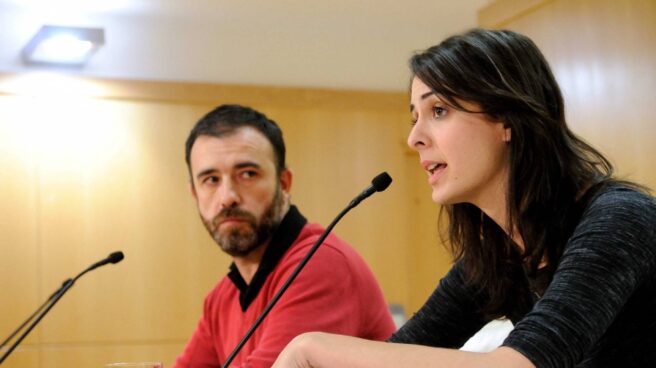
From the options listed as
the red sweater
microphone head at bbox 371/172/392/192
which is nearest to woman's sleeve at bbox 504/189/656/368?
microphone head at bbox 371/172/392/192

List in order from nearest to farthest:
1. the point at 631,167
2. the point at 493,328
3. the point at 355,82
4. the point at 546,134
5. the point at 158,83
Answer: the point at 546,134 < the point at 493,328 < the point at 631,167 < the point at 158,83 < the point at 355,82

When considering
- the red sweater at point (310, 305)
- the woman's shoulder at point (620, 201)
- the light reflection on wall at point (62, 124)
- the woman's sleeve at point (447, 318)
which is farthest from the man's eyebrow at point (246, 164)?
the light reflection on wall at point (62, 124)

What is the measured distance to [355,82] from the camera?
4918 millimetres

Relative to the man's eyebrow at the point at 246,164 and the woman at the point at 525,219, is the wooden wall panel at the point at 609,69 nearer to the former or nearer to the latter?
the man's eyebrow at the point at 246,164

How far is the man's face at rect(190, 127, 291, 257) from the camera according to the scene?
2.28m

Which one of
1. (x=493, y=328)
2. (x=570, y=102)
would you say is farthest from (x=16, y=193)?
(x=493, y=328)

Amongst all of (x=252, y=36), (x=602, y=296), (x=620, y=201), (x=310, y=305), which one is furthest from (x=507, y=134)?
(x=252, y=36)

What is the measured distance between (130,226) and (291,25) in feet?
4.30

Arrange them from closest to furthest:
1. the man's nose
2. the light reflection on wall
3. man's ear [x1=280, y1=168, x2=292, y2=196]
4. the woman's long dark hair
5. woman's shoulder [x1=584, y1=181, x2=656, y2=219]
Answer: woman's shoulder [x1=584, y1=181, x2=656, y2=219] → the woman's long dark hair → the man's nose → man's ear [x1=280, y1=168, x2=292, y2=196] → the light reflection on wall

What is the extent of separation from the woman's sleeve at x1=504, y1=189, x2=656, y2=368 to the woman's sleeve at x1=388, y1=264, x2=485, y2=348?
374 mm

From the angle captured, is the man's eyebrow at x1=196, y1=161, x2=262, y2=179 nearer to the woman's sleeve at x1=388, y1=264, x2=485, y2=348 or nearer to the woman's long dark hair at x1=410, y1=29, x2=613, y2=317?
the woman's sleeve at x1=388, y1=264, x2=485, y2=348

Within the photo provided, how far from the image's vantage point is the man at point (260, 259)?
2.02 m

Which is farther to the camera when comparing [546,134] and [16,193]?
[16,193]

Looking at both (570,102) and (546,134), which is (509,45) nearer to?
(546,134)
